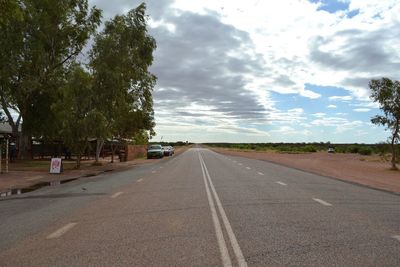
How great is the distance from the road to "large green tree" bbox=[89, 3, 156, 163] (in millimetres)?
22709

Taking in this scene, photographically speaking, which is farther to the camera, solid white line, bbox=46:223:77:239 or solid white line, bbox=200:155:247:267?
solid white line, bbox=46:223:77:239

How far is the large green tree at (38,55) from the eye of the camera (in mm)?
41000

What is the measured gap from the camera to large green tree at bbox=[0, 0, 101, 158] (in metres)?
41.0

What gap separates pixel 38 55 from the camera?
137 ft

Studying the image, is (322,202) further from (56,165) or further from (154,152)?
(154,152)

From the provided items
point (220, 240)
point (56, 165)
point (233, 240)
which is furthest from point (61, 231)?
point (56, 165)

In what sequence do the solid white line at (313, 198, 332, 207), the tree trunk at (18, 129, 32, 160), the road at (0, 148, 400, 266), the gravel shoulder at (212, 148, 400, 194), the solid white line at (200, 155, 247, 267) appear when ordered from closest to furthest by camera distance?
the solid white line at (200, 155, 247, 267) < the road at (0, 148, 400, 266) < the solid white line at (313, 198, 332, 207) < the gravel shoulder at (212, 148, 400, 194) < the tree trunk at (18, 129, 32, 160)

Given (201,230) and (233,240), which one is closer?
(233,240)

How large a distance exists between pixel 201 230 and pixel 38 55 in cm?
3562

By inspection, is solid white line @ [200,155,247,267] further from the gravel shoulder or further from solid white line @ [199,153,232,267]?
the gravel shoulder

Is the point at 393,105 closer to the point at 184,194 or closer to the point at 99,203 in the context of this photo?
the point at 184,194

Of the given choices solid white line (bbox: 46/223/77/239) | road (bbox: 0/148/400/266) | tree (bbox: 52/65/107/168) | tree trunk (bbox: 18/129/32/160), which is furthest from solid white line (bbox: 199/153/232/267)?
tree trunk (bbox: 18/129/32/160)

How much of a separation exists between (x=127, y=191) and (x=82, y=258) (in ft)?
37.3

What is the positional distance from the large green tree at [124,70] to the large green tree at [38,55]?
3.30 metres
